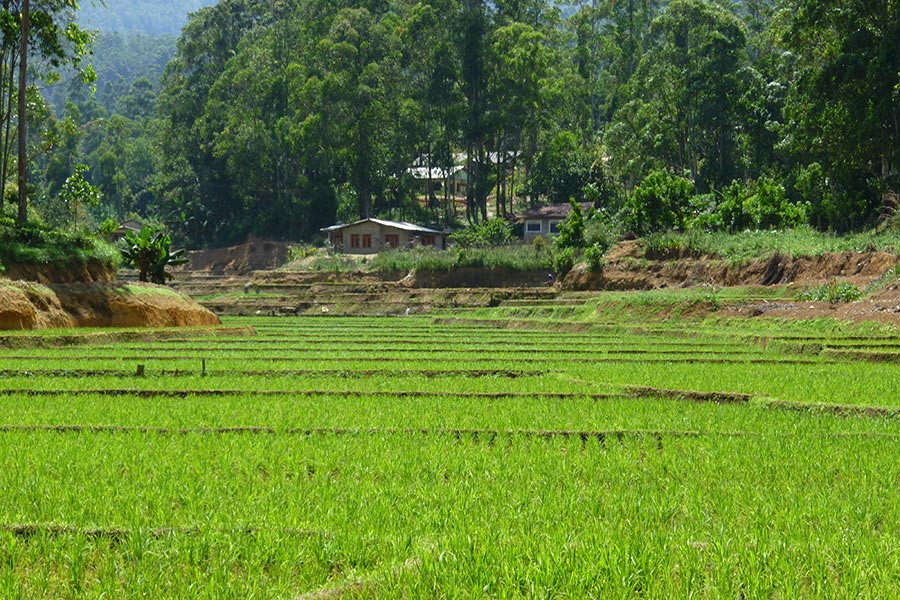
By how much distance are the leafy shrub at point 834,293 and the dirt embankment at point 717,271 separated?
752 mm

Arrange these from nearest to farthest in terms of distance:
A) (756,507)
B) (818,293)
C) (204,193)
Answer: (756,507) < (818,293) < (204,193)

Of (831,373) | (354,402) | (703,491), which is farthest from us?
(831,373)

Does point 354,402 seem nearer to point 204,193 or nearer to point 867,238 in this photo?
point 867,238

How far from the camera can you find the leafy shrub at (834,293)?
23.8 metres

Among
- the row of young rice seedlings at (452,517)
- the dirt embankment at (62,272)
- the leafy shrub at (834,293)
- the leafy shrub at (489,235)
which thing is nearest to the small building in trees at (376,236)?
the leafy shrub at (489,235)

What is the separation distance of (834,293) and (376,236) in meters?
41.1

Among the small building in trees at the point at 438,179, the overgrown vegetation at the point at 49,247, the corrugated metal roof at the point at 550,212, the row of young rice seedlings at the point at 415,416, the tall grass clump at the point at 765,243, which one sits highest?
the small building in trees at the point at 438,179

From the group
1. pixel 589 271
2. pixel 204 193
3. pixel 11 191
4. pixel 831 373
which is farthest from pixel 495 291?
pixel 204 193

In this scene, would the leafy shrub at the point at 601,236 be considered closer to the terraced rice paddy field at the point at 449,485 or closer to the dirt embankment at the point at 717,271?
the dirt embankment at the point at 717,271

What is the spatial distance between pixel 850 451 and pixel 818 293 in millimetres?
19377

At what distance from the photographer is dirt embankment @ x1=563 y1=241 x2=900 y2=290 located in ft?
87.6

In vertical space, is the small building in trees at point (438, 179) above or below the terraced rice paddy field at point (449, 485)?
above

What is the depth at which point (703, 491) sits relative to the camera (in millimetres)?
5836

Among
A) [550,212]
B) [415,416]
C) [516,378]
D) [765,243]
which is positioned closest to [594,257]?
[765,243]
